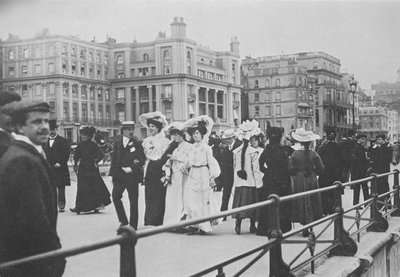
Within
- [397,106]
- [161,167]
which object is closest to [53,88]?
[397,106]

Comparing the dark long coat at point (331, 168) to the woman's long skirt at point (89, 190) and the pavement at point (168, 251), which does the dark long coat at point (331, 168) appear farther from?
the woman's long skirt at point (89, 190)

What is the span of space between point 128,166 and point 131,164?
6cm

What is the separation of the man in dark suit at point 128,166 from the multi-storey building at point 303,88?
6990cm

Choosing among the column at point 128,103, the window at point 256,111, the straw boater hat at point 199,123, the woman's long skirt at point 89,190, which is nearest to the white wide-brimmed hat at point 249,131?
the straw boater hat at point 199,123

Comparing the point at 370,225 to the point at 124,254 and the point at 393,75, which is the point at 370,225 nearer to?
the point at 124,254

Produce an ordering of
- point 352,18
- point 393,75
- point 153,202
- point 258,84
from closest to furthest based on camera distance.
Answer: point 153,202
point 352,18
point 393,75
point 258,84

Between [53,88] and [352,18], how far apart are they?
35.8 meters

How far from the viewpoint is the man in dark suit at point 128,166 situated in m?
8.41

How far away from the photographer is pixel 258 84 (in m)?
82.0

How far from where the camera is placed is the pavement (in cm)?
533

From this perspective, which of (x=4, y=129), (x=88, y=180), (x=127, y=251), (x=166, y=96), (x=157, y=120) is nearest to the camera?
(x=127, y=251)

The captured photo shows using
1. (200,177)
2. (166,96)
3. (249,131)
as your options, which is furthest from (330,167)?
(166,96)

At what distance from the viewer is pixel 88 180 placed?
10.6 meters

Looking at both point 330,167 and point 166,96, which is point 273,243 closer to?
point 330,167
